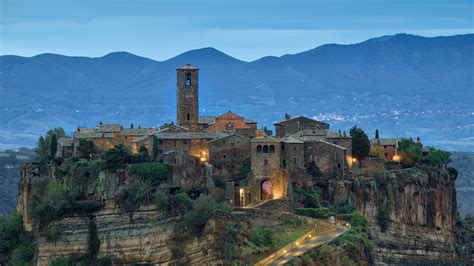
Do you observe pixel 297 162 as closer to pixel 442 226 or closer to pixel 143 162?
pixel 143 162

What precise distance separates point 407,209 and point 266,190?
48.2ft

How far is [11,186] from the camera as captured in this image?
6781 inches

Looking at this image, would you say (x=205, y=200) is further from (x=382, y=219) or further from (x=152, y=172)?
(x=382, y=219)

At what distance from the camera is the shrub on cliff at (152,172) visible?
7419cm

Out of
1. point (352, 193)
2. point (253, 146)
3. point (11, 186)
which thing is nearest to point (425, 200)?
point (352, 193)

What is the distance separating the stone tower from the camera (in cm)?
8656

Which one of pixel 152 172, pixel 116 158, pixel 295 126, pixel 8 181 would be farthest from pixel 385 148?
pixel 8 181

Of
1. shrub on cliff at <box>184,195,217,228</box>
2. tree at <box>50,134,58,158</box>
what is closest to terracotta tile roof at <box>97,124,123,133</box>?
tree at <box>50,134,58,158</box>

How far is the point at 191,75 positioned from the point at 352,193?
16.3 m

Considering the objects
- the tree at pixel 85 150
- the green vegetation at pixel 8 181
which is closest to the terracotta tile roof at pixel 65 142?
the tree at pixel 85 150

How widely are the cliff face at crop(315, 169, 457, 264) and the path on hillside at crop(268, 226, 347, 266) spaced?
8629 mm

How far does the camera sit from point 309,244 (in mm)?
64938

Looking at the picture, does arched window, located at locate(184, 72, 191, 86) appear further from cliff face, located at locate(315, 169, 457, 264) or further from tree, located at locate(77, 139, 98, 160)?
cliff face, located at locate(315, 169, 457, 264)

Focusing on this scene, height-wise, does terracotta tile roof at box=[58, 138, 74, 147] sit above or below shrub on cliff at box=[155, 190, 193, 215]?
above
